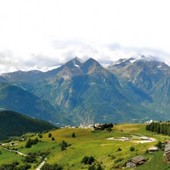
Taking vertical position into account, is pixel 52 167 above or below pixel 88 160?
below

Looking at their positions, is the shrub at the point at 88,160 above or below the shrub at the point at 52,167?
above

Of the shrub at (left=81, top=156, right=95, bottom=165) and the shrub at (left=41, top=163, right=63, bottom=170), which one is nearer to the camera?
the shrub at (left=41, top=163, right=63, bottom=170)

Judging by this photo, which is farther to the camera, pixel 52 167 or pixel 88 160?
pixel 52 167

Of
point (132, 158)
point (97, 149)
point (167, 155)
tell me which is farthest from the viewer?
point (97, 149)

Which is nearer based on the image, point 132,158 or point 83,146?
point 132,158

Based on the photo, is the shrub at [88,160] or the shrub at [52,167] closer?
the shrub at [52,167]

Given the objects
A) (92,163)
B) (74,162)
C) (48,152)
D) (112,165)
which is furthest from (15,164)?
(112,165)

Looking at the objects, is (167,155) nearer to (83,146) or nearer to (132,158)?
(132,158)

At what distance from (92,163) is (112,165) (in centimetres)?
1817

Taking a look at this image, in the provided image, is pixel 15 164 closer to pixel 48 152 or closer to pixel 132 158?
pixel 48 152

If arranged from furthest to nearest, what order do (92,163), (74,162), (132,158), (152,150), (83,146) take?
(83,146), (74,162), (92,163), (152,150), (132,158)

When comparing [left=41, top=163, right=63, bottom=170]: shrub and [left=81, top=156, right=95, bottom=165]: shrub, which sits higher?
[left=81, top=156, right=95, bottom=165]: shrub

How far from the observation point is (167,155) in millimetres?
114188

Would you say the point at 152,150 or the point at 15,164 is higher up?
the point at 152,150
